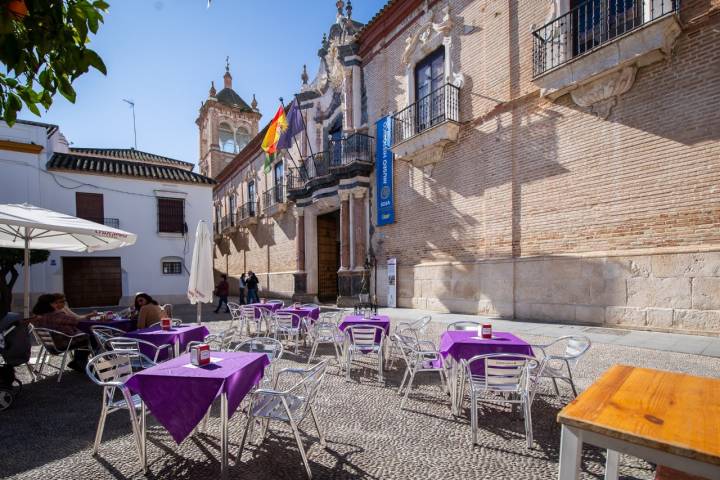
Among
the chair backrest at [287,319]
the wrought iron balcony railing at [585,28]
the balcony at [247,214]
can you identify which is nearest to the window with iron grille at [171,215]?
the balcony at [247,214]

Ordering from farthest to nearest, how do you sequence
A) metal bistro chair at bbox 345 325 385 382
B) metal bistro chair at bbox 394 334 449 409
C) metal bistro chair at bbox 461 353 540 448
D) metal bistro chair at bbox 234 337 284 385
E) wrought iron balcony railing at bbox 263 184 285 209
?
wrought iron balcony railing at bbox 263 184 285 209, metal bistro chair at bbox 345 325 385 382, metal bistro chair at bbox 394 334 449 409, metal bistro chair at bbox 234 337 284 385, metal bistro chair at bbox 461 353 540 448

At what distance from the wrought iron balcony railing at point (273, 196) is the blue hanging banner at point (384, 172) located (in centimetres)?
715

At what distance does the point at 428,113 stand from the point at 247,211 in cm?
1521

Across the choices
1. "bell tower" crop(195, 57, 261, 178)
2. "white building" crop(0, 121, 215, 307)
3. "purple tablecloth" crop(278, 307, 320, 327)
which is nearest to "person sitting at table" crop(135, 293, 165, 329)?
"purple tablecloth" crop(278, 307, 320, 327)

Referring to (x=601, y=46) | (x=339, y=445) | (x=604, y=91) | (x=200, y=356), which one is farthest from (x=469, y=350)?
(x=601, y=46)

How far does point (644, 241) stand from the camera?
707cm

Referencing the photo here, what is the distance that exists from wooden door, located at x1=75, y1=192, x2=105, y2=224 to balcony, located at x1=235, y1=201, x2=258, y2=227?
8.15m

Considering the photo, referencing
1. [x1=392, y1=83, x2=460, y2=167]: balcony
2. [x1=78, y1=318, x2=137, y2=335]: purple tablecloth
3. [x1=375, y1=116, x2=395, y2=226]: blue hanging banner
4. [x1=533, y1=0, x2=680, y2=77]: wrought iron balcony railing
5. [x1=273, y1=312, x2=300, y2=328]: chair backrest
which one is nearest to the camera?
[x1=78, y1=318, x2=137, y2=335]: purple tablecloth

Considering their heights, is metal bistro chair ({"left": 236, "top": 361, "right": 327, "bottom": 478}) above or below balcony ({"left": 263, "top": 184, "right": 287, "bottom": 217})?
below

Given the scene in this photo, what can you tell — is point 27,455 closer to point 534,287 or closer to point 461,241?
point 534,287

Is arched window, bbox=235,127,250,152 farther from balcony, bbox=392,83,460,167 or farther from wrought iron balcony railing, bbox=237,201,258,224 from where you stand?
balcony, bbox=392,83,460,167

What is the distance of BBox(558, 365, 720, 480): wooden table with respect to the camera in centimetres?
132

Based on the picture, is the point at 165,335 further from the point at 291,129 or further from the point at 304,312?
the point at 291,129

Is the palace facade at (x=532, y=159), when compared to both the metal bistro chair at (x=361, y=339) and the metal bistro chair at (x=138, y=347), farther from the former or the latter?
the metal bistro chair at (x=138, y=347)
